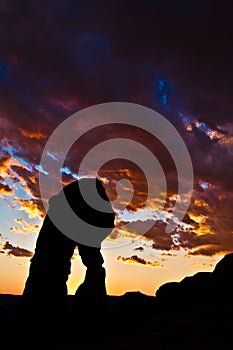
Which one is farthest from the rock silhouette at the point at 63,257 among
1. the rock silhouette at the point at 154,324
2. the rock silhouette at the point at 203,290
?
the rock silhouette at the point at 203,290

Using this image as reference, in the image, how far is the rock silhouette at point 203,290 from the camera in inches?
889

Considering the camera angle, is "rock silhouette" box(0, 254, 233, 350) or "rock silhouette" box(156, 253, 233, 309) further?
"rock silhouette" box(156, 253, 233, 309)

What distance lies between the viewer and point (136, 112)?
4200cm

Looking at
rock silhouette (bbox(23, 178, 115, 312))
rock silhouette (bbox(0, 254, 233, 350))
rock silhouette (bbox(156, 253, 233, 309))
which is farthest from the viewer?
rock silhouette (bbox(23, 178, 115, 312))

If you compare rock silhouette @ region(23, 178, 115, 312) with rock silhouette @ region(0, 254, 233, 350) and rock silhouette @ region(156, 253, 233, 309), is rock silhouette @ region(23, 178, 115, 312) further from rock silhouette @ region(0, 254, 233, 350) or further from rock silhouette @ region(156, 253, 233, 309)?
rock silhouette @ region(156, 253, 233, 309)

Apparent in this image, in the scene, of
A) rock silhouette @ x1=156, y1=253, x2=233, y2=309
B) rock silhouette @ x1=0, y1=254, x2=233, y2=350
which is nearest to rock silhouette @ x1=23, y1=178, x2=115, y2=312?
rock silhouette @ x1=0, y1=254, x2=233, y2=350

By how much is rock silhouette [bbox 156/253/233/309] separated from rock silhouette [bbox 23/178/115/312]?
7.22m

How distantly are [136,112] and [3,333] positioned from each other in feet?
88.9

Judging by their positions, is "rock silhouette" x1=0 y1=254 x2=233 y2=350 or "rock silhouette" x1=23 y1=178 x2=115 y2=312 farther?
"rock silhouette" x1=23 y1=178 x2=115 y2=312

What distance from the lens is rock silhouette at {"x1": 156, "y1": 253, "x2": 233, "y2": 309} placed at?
889 inches

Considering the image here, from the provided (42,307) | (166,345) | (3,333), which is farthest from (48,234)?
(166,345)

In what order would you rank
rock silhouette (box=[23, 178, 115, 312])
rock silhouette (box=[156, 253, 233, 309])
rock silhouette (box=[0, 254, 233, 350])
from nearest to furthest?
1. rock silhouette (box=[0, 254, 233, 350])
2. rock silhouette (box=[156, 253, 233, 309])
3. rock silhouette (box=[23, 178, 115, 312])

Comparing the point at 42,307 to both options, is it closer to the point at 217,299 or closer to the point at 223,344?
the point at 217,299

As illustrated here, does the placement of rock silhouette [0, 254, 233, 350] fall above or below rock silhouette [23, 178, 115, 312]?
below
